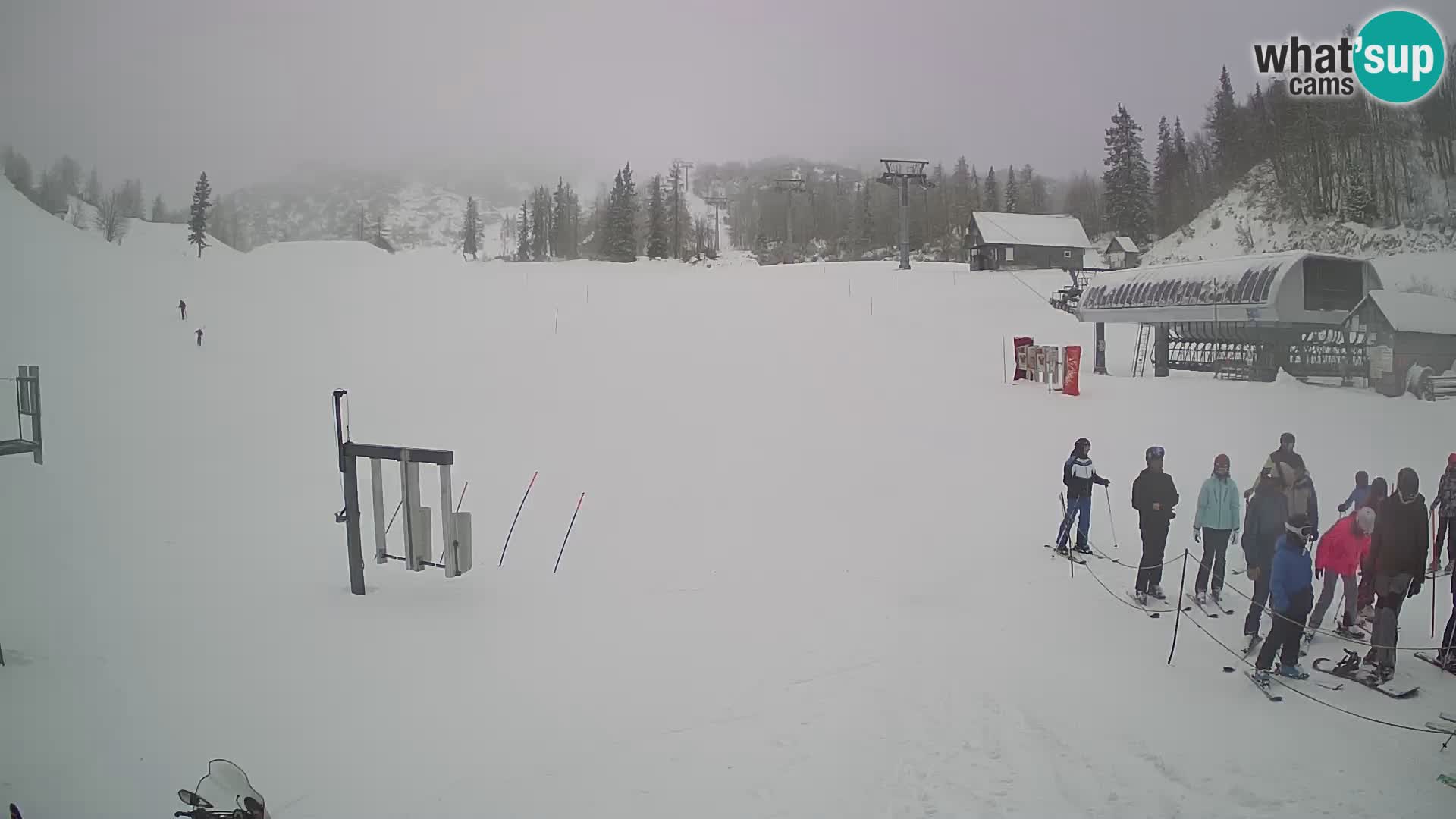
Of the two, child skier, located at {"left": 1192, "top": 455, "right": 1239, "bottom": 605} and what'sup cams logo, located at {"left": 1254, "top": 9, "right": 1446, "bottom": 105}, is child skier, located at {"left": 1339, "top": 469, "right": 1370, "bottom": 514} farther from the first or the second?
what'sup cams logo, located at {"left": 1254, "top": 9, "right": 1446, "bottom": 105}

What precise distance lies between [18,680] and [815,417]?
10692mm

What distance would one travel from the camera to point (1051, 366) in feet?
37.8

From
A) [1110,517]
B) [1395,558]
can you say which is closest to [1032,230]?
[1110,517]

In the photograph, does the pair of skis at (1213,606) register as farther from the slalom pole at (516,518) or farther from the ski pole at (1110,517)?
the slalom pole at (516,518)

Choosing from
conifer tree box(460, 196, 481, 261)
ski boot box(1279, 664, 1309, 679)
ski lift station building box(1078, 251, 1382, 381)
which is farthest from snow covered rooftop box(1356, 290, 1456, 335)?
conifer tree box(460, 196, 481, 261)

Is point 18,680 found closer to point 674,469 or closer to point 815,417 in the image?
point 674,469

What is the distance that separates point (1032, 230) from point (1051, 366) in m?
7.43

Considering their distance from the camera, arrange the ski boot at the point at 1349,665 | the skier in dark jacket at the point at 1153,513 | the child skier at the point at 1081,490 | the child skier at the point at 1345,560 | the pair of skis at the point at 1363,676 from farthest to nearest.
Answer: the child skier at the point at 1081,490, the skier in dark jacket at the point at 1153,513, the child skier at the point at 1345,560, the ski boot at the point at 1349,665, the pair of skis at the point at 1363,676

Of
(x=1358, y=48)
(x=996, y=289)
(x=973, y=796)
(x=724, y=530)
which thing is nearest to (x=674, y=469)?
(x=724, y=530)

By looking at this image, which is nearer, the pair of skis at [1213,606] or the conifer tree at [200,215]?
the pair of skis at [1213,606]

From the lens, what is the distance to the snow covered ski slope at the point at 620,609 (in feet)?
13.5

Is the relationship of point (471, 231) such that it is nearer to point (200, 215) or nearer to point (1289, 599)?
point (200, 215)

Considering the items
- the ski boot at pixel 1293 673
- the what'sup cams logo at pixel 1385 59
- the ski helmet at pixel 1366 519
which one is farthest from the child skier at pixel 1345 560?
the what'sup cams logo at pixel 1385 59

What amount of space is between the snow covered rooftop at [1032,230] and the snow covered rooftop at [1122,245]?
126 cm
